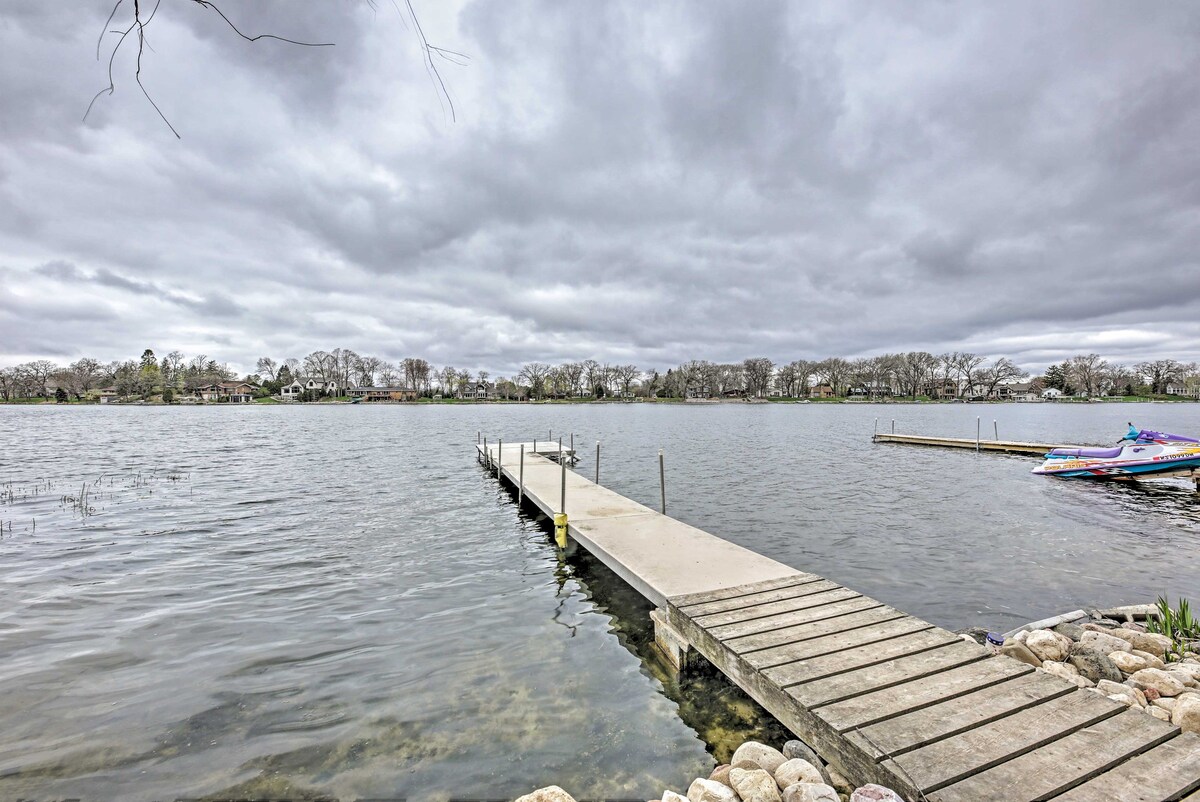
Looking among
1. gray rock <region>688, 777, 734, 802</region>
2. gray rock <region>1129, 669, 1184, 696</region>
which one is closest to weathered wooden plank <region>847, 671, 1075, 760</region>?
gray rock <region>688, 777, 734, 802</region>

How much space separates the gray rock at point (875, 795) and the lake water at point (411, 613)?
1.65 metres

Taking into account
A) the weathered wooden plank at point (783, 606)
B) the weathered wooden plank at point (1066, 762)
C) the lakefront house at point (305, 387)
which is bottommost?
the weathered wooden plank at point (783, 606)

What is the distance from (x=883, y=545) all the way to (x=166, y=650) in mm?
12455

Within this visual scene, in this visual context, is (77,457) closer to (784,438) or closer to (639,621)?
(639,621)

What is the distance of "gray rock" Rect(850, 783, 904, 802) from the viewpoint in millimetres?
2846

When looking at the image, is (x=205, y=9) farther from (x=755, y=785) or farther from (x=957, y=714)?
(x=957, y=714)

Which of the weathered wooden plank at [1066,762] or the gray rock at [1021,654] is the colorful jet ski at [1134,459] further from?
the weathered wooden plank at [1066,762]

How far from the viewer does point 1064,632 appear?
6.50 metres

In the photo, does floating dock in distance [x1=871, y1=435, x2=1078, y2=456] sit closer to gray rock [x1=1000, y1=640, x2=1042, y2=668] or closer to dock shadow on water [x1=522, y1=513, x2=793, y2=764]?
gray rock [x1=1000, y1=640, x2=1042, y2=668]

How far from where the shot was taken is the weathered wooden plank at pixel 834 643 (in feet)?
14.8

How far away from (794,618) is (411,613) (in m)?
5.27

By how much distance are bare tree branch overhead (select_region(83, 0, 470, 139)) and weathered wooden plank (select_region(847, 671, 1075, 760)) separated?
4.38 meters

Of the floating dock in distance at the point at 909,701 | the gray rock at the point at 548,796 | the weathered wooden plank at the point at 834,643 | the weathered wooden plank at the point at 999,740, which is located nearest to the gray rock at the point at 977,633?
the floating dock in distance at the point at 909,701

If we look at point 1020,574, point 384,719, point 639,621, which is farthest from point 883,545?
point 384,719
